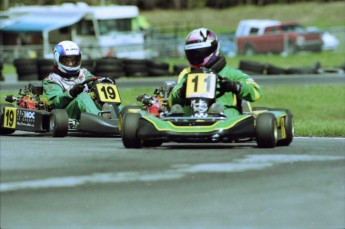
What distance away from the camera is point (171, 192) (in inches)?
292

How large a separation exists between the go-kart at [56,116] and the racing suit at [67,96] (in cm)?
12

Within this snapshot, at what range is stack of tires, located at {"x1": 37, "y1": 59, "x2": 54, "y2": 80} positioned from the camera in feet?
84.1

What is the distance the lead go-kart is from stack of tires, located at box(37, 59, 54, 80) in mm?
15318

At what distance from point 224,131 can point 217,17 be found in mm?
67236

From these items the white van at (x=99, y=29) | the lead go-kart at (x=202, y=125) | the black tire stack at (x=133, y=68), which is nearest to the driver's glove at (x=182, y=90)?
the lead go-kart at (x=202, y=125)

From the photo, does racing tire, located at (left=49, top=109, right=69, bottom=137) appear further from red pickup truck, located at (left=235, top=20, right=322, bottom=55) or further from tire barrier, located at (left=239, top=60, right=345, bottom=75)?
red pickup truck, located at (left=235, top=20, right=322, bottom=55)

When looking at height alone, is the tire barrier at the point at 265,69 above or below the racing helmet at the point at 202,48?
below

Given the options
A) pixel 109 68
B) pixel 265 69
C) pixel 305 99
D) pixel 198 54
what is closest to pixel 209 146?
pixel 198 54

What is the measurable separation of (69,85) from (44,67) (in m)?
12.9

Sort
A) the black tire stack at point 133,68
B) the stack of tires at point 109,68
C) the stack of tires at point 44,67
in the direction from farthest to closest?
the black tire stack at point 133,68 < the stack of tires at point 109,68 < the stack of tires at point 44,67

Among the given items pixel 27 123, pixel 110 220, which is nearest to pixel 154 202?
pixel 110 220

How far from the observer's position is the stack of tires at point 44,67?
25.6m

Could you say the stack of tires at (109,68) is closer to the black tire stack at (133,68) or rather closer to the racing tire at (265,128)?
the black tire stack at (133,68)

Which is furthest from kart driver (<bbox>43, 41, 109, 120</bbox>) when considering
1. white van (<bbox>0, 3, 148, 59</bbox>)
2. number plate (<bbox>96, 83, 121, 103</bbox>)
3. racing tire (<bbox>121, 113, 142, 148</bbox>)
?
white van (<bbox>0, 3, 148, 59</bbox>)
